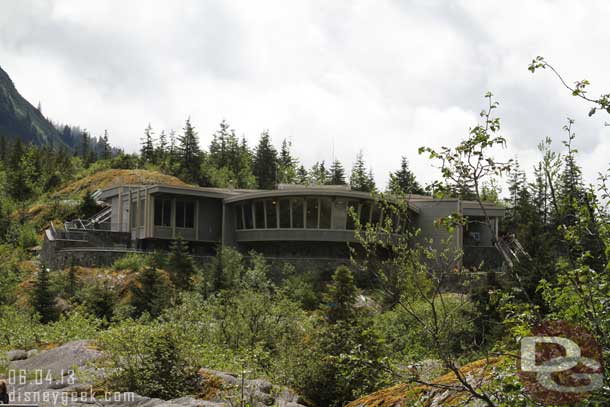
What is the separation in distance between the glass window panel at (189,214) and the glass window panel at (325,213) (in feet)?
25.1

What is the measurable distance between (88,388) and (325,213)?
79.9 feet

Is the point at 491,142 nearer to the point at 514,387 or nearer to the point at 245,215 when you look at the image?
the point at 514,387

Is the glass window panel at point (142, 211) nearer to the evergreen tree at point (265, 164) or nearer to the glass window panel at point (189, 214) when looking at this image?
the glass window panel at point (189, 214)

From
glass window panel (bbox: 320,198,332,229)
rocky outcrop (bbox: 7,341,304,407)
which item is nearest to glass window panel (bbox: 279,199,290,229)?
glass window panel (bbox: 320,198,332,229)

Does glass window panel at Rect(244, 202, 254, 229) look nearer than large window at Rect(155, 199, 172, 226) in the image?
No

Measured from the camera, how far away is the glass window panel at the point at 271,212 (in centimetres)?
3331

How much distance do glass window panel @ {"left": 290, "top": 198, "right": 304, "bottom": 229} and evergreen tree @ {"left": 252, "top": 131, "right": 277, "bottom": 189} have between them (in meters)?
40.8

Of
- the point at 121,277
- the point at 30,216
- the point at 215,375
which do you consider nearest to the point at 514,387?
the point at 215,375

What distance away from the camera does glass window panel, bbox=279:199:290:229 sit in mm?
32938

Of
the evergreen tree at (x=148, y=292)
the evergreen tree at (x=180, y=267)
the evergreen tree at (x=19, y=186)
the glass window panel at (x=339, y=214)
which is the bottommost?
the evergreen tree at (x=148, y=292)

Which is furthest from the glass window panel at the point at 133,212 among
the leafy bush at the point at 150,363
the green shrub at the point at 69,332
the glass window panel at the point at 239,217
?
the leafy bush at the point at 150,363

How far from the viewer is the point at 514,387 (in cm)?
327

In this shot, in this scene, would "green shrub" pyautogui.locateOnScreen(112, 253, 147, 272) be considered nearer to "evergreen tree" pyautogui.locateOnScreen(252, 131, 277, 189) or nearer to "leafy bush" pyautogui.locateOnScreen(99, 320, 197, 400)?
"leafy bush" pyautogui.locateOnScreen(99, 320, 197, 400)

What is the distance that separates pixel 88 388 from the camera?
840 centimetres
